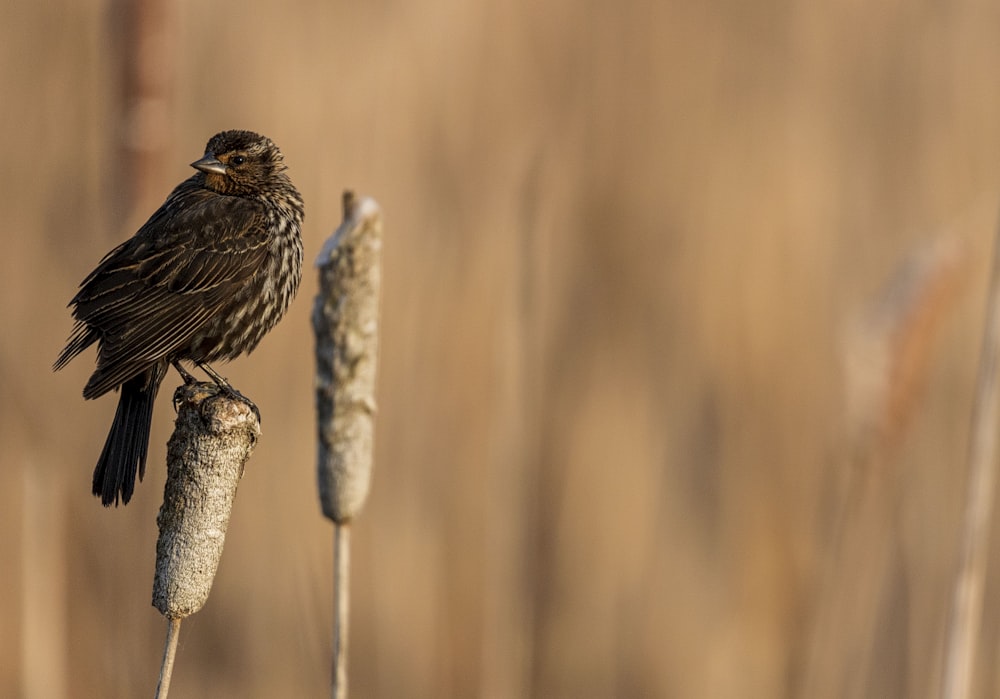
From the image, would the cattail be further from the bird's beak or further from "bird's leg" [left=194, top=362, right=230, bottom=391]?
the bird's beak

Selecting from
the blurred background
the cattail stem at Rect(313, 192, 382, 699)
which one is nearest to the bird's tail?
the cattail stem at Rect(313, 192, 382, 699)

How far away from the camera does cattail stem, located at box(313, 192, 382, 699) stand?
1.13 metres

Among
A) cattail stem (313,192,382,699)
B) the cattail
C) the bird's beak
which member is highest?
the bird's beak

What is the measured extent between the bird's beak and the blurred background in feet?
2.47

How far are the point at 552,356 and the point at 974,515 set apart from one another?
5.55ft

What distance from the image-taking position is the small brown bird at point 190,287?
181cm

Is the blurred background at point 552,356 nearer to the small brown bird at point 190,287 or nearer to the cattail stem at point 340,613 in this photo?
the small brown bird at point 190,287

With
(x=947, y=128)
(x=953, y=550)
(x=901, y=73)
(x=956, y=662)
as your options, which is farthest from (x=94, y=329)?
(x=901, y=73)

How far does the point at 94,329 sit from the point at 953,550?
2.48m

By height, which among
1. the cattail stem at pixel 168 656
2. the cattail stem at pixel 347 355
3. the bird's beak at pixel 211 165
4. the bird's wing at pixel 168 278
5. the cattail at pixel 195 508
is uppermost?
the bird's beak at pixel 211 165

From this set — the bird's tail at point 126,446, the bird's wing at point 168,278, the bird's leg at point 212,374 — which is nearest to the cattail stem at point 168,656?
the bird's tail at point 126,446

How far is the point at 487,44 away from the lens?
3807 millimetres

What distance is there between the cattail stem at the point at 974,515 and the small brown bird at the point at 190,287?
46.8 inches

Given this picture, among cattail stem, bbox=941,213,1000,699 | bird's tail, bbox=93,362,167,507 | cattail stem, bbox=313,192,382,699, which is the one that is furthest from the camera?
cattail stem, bbox=941,213,1000,699
